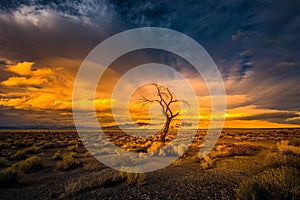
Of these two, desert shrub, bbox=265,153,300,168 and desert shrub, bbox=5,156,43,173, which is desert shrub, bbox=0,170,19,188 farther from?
desert shrub, bbox=265,153,300,168

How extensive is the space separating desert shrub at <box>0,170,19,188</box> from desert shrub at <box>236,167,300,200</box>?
827cm

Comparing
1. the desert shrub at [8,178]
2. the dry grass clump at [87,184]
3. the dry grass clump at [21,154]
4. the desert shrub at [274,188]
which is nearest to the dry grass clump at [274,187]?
the desert shrub at [274,188]

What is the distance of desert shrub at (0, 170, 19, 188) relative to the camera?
705 centimetres

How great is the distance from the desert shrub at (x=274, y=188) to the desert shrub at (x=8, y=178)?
8.27 m

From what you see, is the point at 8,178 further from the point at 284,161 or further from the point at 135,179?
the point at 284,161

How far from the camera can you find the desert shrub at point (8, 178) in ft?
23.1

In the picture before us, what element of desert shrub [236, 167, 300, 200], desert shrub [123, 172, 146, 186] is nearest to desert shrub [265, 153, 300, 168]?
desert shrub [236, 167, 300, 200]

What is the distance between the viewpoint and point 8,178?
23.5 ft

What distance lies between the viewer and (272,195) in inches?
169

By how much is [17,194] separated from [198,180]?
6605mm

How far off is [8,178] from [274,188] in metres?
9.07

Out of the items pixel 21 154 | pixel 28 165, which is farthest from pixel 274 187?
pixel 21 154

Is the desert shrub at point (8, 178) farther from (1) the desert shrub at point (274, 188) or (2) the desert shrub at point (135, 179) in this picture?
(1) the desert shrub at point (274, 188)

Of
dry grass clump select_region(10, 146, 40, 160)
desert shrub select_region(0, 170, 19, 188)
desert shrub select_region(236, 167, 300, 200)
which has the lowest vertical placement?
dry grass clump select_region(10, 146, 40, 160)
